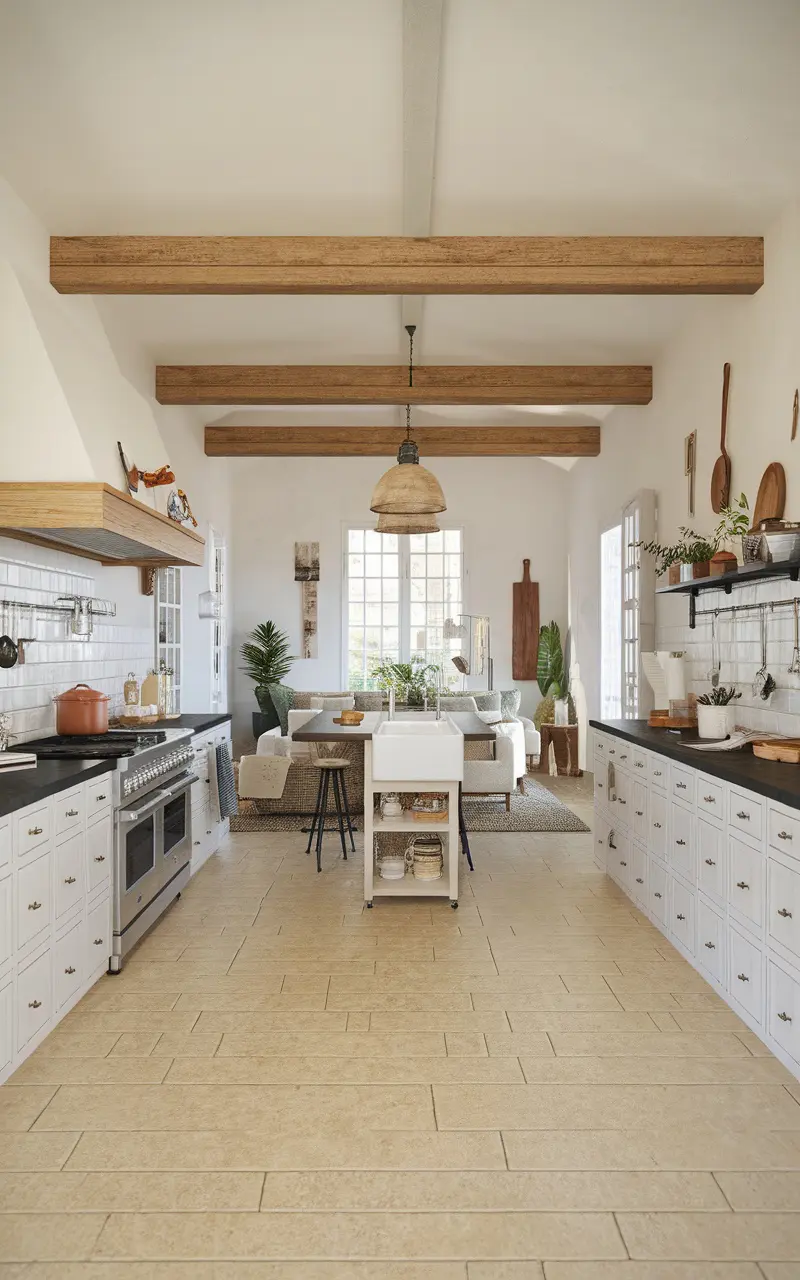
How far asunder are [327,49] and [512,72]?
0.68 metres

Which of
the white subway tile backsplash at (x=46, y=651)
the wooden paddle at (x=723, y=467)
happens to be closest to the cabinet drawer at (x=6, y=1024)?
the white subway tile backsplash at (x=46, y=651)

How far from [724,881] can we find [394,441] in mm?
6377

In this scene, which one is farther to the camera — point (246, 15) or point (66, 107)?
point (66, 107)

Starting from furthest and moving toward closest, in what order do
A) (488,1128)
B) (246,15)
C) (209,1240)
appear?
(246,15) < (488,1128) < (209,1240)

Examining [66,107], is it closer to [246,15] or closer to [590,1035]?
[246,15]

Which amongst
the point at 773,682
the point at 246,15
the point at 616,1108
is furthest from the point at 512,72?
the point at 616,1108

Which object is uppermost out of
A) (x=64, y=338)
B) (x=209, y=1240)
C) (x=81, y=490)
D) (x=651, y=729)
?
(x=64, y=338)

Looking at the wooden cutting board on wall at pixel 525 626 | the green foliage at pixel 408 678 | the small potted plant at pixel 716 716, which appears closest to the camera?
the small potted plant at pixel 716 716

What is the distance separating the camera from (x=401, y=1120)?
261 centimetres

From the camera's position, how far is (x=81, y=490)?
386 centimetres

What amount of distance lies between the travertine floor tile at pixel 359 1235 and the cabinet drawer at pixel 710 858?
1.50 meters

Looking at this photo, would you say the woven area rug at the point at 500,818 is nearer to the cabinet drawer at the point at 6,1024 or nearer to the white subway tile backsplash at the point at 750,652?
the white subway tile backsplash at the point at 750,652

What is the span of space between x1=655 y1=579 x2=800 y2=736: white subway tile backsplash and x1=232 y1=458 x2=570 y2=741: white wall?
18.2 ft

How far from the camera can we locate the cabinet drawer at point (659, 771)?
4086 mm
